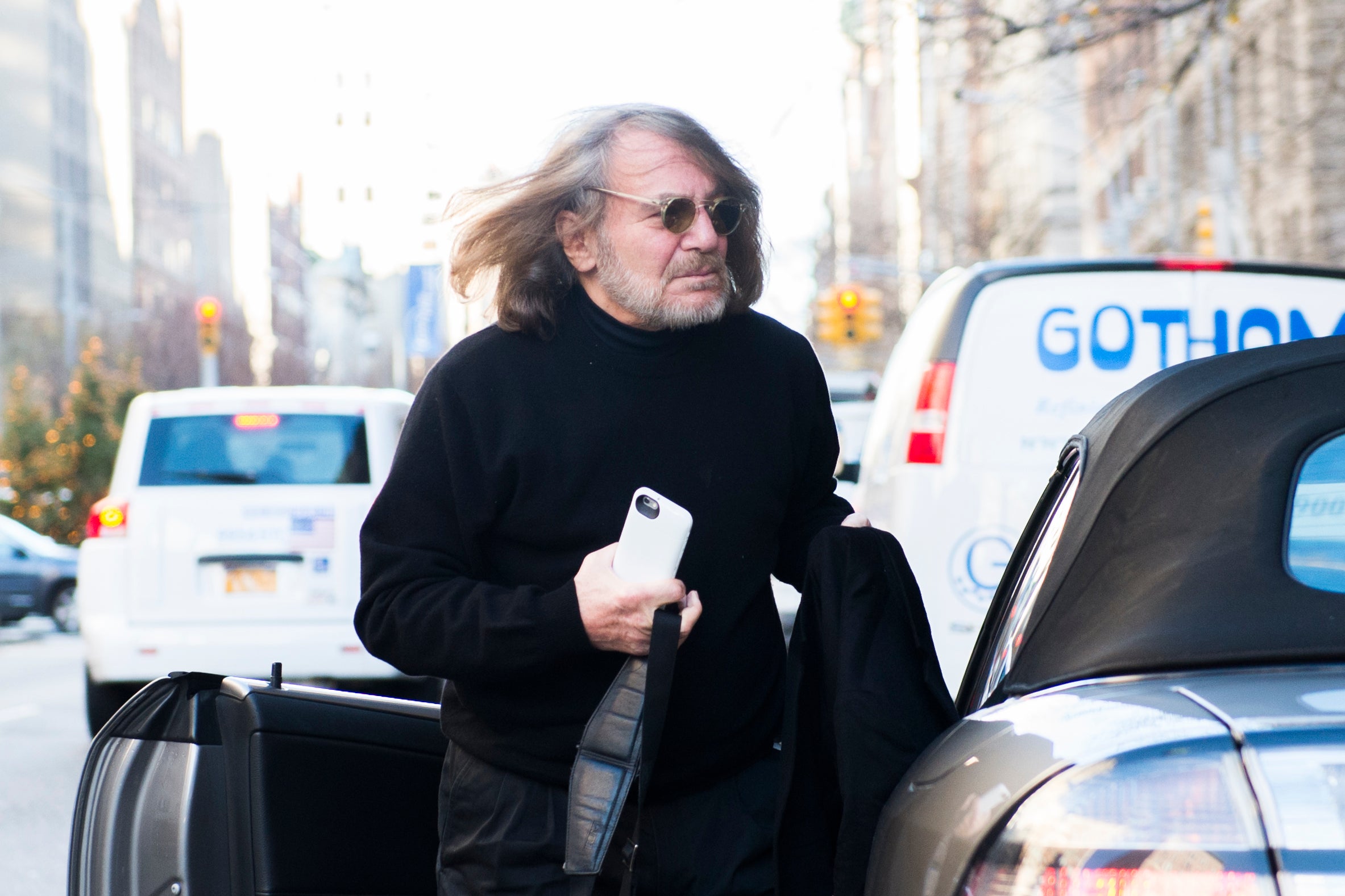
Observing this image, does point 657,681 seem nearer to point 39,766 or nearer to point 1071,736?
point 1071,736

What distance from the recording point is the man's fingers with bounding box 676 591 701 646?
2.45 meters

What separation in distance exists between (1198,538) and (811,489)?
1.10 m

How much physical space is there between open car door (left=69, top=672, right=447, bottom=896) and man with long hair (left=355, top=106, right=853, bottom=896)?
209 mm

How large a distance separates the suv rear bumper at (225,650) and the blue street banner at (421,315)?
30.0 meters

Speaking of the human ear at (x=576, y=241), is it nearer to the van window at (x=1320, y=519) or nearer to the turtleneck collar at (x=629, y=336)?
the turtleneck collar at (x=629, y=336)

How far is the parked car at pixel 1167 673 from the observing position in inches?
62.5

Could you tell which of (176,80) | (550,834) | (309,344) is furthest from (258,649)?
(309,344)

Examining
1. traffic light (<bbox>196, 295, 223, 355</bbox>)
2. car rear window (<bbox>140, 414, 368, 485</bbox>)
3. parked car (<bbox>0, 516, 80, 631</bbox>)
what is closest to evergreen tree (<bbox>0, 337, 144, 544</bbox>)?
traffic light (<bbox>196, 295, 223, 355</bbox>)

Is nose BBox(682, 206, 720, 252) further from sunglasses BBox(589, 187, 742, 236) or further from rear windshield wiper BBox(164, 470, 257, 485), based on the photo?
rear windshield wiper BBox(164, 470, 257, 485)

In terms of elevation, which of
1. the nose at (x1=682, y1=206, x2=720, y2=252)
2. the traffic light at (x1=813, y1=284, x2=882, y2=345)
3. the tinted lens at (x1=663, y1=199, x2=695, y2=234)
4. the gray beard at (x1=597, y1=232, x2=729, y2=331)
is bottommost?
A: the gray beard at (x1=597, y1=232, x2=729, y2=331)

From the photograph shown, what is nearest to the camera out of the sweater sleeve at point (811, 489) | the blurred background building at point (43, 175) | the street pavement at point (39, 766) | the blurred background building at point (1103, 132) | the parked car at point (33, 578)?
the sweater sleeve at point (811, 489)

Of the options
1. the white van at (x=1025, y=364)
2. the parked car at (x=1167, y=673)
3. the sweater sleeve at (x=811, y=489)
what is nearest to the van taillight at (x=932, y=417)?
the white van at (x=1025, y=364)

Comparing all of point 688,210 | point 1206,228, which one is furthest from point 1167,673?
point 1206,228

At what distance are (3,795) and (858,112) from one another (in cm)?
11395
